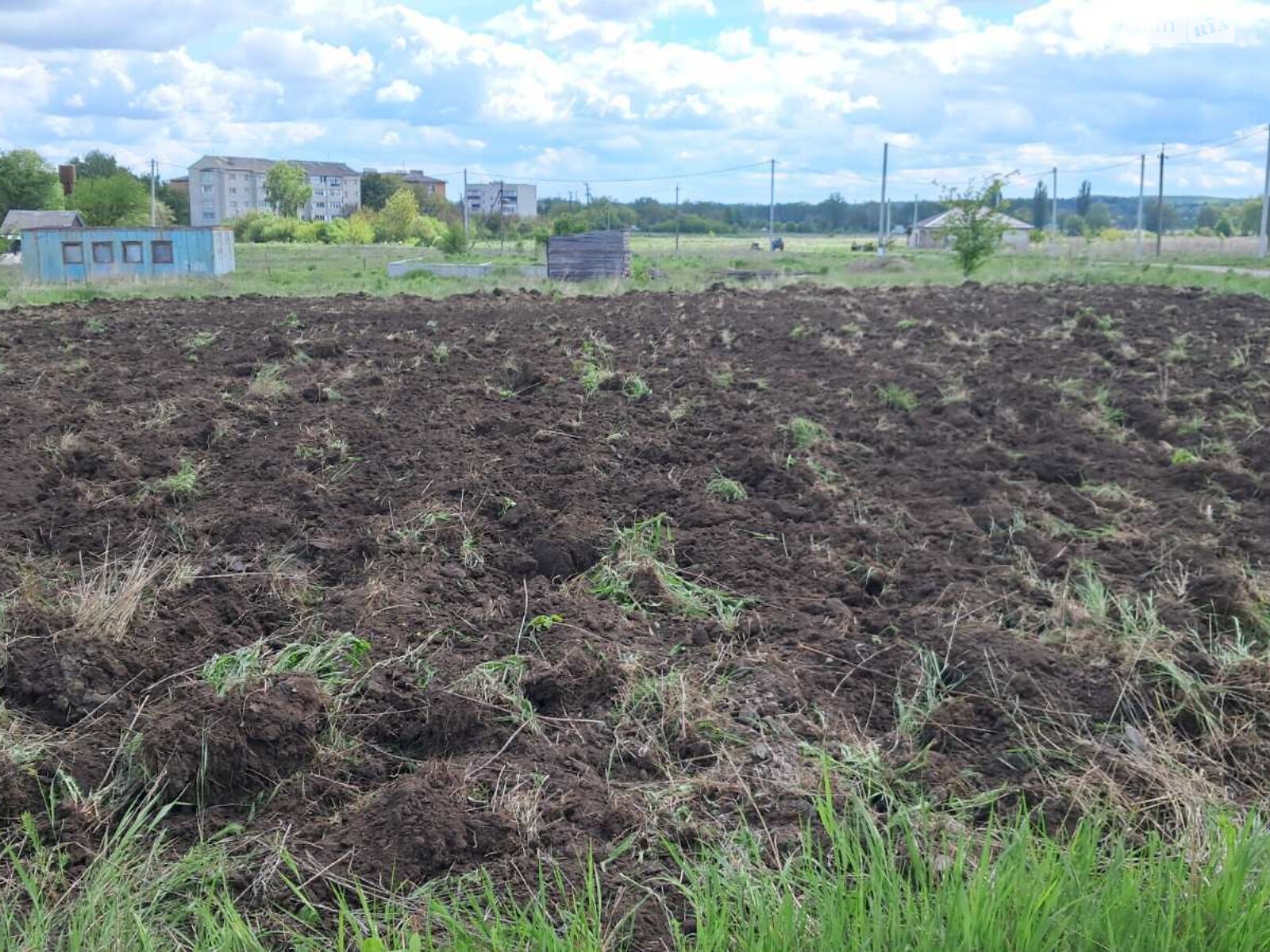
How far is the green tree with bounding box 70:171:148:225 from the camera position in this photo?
2532 inches

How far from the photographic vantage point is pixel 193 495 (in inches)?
261

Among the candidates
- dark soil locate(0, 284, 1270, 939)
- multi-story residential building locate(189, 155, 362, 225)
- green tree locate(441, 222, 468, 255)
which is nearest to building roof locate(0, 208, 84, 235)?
green tree locate(441, 222, 468, 255)

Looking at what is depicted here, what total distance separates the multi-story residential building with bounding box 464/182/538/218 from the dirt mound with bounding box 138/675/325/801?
3455 inches

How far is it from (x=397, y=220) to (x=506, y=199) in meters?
31.6

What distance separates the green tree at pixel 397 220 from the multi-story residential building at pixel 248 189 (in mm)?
33048

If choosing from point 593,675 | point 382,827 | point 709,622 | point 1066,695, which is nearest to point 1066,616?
point 1066,695

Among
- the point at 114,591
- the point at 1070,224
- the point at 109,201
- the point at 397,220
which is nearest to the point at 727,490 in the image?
the point at 114,591

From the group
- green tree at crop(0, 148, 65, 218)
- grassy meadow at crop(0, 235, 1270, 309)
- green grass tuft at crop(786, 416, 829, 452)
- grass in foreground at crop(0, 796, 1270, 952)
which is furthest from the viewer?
green tree at crop(0, 148, 65, 218)

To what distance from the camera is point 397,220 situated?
269ft

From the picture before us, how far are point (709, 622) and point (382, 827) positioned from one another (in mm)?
2055

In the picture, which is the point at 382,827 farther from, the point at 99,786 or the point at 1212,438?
the point at 1212,438

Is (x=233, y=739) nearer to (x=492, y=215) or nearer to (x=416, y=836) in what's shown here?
(x=416, y=836)

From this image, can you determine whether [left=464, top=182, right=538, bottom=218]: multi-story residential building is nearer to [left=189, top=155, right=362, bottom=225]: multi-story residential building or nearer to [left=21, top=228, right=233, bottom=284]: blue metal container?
[left=189, top=155, right=362, bottom=225]: multi-story residential building

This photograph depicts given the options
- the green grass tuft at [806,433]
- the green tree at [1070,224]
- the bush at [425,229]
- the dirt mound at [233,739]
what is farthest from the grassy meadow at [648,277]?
the green tree at [1070,224]
